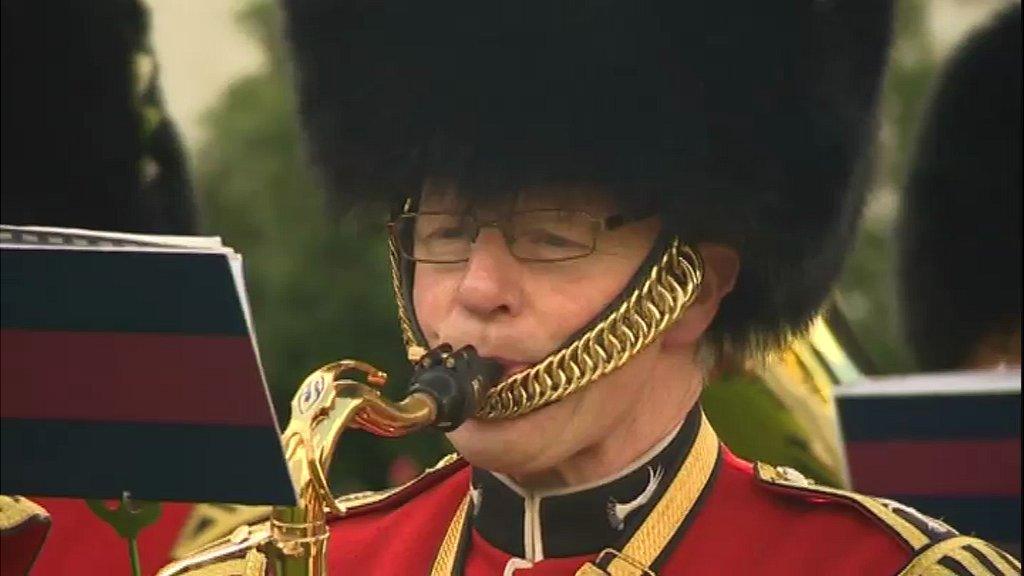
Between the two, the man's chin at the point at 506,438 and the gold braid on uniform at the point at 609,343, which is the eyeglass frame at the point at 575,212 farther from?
the man's chin at the point at 506,438

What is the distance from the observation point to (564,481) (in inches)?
135

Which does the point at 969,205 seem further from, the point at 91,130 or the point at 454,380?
the point at 454,380

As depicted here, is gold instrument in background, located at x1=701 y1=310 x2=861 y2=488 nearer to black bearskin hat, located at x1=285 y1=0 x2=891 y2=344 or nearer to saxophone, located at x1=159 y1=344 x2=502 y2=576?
black bearskin hat, located at x1=285 y1=0 x2=891 y2=344

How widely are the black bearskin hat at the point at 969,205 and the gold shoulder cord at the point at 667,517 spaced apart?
3.76 meters

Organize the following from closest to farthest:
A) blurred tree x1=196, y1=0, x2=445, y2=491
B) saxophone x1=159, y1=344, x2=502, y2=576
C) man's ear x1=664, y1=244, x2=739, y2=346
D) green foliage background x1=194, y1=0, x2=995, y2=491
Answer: saxophone x1=159, y1=344, x2=502, y2=576 < man's ear x1=664, y1=244, x2=739, y2=346 < blurred tree x1=196, y1=0, x2=445, y2=491 < green foliage background x1=194, y1=0, x2=995, y2=491

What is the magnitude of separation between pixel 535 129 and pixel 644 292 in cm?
27

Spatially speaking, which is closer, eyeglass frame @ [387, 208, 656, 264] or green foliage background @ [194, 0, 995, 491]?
eyeglass frame @ [387, 208, 656, 264]

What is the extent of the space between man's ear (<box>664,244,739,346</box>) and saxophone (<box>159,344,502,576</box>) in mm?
298

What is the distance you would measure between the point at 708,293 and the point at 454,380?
1.50 ft

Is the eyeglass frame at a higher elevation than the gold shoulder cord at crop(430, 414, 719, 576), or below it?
higher

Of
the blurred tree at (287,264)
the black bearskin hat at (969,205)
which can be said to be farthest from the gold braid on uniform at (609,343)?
the blurred tree at (287,264)

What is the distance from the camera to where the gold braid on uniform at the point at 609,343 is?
3279 millimetres

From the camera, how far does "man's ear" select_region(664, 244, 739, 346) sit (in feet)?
11.3

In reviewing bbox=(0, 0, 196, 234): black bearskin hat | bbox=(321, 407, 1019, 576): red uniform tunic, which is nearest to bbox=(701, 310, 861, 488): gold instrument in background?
bbox=(0, 0, 196, 234): black bearskin hat
